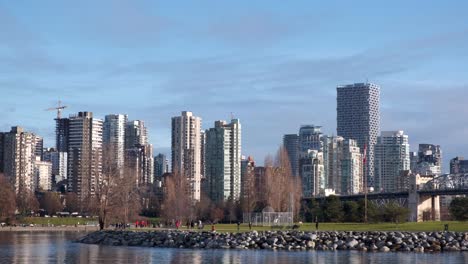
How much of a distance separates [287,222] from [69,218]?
98.2 meters

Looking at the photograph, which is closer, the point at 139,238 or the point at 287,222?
the point at 139,238

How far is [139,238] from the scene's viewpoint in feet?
229

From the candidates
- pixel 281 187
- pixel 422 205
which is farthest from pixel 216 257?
pixel 422 205

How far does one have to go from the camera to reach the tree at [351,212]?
398 feet

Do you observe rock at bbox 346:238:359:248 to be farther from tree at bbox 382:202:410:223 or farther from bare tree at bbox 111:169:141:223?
tree at bbox 382:202:410:223

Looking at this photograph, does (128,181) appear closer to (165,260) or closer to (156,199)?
(165,260)

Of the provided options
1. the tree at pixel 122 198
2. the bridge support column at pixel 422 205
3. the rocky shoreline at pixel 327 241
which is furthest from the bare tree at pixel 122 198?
the bridge support column at pixel 422 205

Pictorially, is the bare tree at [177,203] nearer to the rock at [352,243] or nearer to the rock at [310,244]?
the rock at [310,244]

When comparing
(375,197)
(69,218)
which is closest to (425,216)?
(375,197)

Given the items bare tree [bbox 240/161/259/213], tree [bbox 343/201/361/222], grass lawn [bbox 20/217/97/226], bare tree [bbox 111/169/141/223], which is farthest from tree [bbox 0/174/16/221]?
tree [bbox 343/201/361/222]

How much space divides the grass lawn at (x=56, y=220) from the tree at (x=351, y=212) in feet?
220

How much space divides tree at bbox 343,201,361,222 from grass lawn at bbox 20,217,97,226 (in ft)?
220

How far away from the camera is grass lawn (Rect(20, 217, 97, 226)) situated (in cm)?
17194

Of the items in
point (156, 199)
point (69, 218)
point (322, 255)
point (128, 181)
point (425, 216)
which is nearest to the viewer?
point (322, 255)
